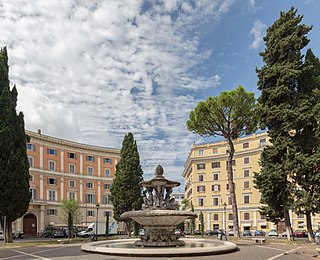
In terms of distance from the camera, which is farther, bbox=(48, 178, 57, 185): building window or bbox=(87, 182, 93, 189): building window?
bbox=(87, 182, 93, 189): building window

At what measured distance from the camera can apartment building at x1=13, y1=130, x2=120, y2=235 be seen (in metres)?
57.0

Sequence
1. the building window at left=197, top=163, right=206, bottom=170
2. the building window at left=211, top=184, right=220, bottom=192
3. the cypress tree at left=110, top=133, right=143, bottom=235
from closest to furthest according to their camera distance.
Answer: the cypress tree at left=110, top=133, right=143, bottom=235 < the building window at left=211, top=184, right=220, bottom=192 < the building window at left=197, top=163, right=206, bottom=170

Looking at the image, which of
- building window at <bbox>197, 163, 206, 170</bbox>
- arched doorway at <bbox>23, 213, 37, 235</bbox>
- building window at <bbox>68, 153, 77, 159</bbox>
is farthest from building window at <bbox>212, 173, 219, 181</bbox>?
arched doorway at <bbox>23, 213, 37, 235</bbox>

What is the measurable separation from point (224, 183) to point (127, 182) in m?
32.4

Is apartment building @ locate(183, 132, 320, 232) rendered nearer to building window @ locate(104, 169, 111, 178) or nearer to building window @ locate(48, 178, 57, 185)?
building window @ locate(104, 169, 111, 178)

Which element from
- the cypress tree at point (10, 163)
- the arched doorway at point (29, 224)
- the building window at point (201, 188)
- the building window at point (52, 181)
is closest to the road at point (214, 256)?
the cypress tree at point (10, 163)

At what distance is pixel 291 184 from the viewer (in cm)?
2883

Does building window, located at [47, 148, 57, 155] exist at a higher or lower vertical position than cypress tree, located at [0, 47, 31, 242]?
higher

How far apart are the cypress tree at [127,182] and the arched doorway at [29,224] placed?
17.6m

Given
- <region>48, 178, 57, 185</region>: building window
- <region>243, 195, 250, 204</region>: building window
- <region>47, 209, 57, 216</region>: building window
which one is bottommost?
<region>47, 209, 57, 216</region>: building window

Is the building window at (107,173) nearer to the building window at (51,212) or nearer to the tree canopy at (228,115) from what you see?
the building window at (51,212)

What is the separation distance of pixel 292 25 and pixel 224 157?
149 feet

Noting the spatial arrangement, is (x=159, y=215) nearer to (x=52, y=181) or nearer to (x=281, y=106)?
(x=281, y=106)

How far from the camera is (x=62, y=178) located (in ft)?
204
